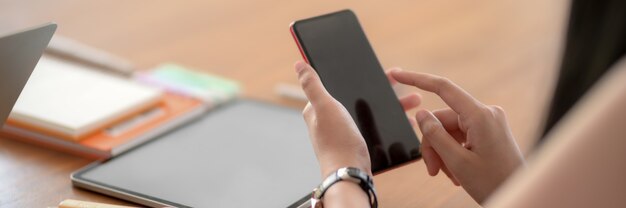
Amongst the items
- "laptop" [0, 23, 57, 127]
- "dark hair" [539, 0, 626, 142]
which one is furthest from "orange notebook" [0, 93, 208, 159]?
"dark hair" [539, 0, 626, 142]

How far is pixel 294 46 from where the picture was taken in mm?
1641

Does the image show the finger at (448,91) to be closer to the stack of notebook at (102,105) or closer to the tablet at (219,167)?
the tablet at (219,167)

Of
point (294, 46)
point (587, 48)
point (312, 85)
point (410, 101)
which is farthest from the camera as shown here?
point (294, 46)

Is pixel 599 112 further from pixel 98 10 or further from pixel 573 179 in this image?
pixel 98 10

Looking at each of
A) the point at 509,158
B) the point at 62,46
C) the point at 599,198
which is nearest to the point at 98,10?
the point at 62,46

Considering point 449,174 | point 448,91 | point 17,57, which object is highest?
point 17,57

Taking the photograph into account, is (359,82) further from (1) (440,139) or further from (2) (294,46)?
(2) (294,46)

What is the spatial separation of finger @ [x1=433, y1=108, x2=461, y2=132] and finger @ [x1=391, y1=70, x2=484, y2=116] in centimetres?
2

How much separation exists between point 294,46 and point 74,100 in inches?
20.4

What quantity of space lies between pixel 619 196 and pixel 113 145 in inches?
28.7

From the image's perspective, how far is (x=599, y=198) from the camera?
2.04ft

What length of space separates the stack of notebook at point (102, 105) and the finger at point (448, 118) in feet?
1.37

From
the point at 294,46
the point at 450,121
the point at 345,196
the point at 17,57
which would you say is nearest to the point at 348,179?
the point at 345,196

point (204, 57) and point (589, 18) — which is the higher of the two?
point (589, 18)
